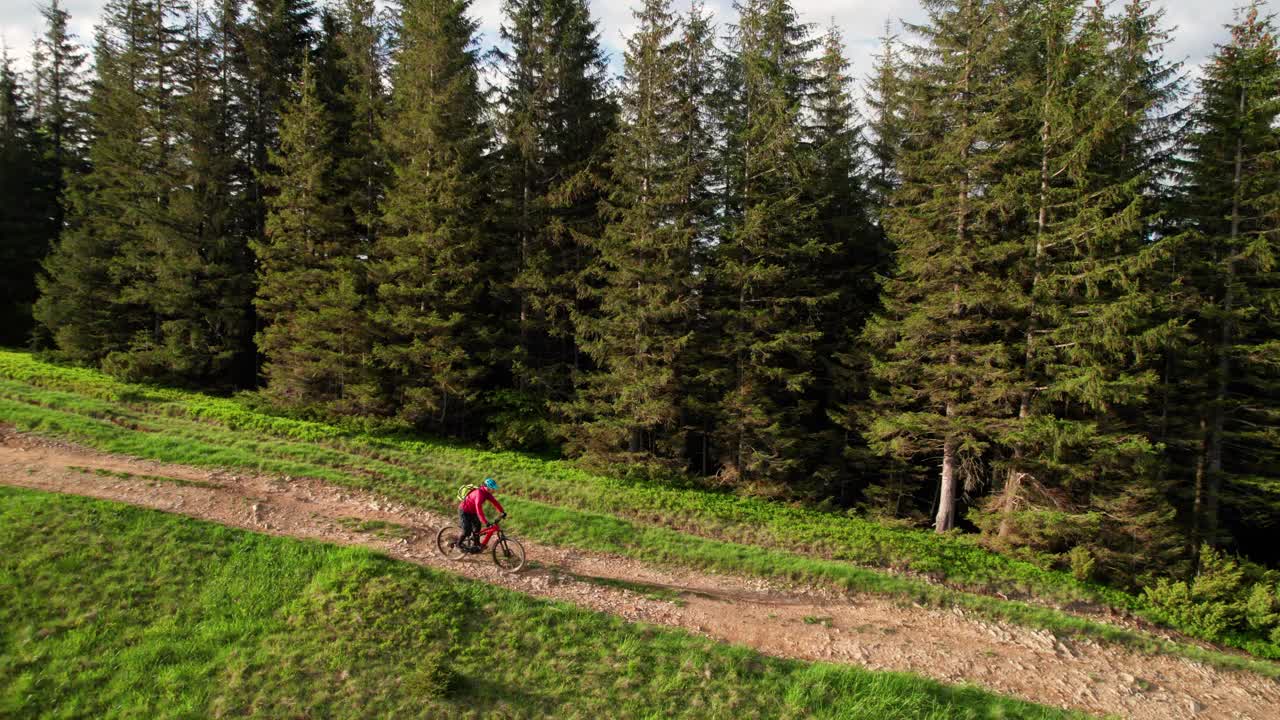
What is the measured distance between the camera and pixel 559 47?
21.1m

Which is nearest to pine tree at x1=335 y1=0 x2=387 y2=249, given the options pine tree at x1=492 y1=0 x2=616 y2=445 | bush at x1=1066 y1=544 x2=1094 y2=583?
pine tree at x1=492 y1=0 x2=616 y2=445

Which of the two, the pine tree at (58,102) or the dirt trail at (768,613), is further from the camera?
the pine tree at (58,102)

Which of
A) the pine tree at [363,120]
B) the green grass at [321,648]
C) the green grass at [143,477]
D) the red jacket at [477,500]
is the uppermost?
the pine tree at [363,120]

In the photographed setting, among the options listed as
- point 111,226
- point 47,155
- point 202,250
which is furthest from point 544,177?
point 47,155

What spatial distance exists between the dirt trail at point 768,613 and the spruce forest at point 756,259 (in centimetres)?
409

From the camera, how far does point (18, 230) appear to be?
1300 inches

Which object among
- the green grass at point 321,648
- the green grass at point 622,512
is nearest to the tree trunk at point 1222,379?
the green grass at point 622,512

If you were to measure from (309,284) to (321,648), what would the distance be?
17.5 metres

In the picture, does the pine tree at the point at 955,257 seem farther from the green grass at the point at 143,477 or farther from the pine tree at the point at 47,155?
the pine tree at the point at 47,155

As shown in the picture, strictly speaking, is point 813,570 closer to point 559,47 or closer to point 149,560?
point 149,560

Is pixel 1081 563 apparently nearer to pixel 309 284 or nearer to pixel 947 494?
pixel 947 494

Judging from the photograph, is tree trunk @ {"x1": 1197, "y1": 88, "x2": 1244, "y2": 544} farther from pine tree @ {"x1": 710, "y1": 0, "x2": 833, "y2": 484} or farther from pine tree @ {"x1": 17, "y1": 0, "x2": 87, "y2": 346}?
pine tree @ {"x1": 17, "y1": 0, "x2": 87, "y2": 346}

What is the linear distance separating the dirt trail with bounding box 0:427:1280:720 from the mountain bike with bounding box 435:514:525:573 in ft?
0.79

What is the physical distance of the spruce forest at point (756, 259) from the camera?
49.6 feet
